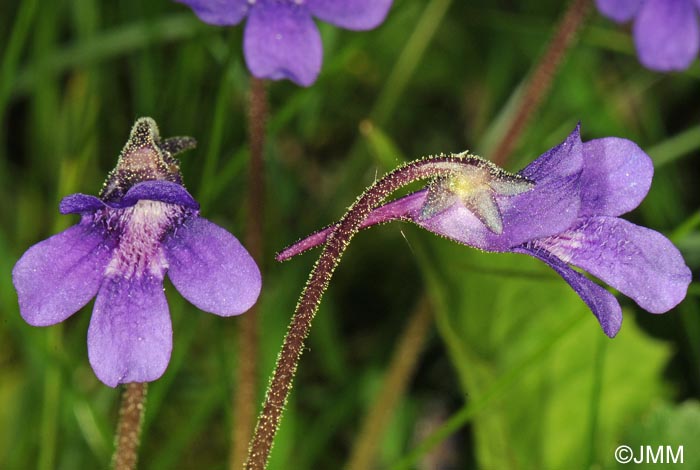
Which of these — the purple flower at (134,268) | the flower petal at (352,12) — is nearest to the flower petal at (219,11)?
the flower petal at (352,12)

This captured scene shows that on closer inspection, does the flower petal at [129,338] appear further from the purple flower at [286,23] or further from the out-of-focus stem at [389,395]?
the out-of-focus stem at [389,395]

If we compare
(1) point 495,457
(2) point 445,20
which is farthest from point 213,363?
(2) point 445,20

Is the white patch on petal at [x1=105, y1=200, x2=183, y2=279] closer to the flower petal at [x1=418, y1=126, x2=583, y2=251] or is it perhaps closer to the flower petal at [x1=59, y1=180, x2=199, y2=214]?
the flower petal at [x1=59, y1=180, x2=199, y2=214]

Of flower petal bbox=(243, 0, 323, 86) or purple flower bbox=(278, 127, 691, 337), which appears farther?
flower petal bbox=(243, 0, 323, 86)

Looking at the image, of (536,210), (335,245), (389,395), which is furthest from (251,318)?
(536,210)

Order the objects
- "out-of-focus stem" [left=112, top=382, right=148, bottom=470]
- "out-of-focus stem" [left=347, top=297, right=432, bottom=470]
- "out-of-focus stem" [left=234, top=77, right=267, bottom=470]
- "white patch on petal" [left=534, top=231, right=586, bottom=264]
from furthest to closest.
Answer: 1. "out-of-focus stem" [left=347, top=297, right=432, bottom=470]
2. "out-of-focus stem" [left=234, top=77, right=267, bottom=470]
3. "out-of-focus stem" [left=112, top=382, right=148, bottom=470]
4. "white patch on petal" [left=534, top=231, right=586, bottom=264]

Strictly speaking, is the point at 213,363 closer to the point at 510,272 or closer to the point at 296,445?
the point at 296,445

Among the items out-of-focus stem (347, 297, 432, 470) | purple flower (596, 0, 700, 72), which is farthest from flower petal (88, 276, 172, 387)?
purple flower (596, 0, 700, 72)

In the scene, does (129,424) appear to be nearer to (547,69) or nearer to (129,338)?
(129,338)
